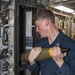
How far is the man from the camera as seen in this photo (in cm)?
143

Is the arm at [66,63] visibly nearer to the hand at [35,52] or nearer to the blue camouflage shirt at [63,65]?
the blue camouflage shirt at [63,65]

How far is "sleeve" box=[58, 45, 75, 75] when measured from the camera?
1422 millimetres

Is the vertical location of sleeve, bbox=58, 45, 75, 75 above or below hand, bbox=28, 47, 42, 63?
below

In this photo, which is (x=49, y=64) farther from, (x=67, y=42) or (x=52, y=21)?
(x=52, y=21)

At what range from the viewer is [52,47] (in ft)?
4.61

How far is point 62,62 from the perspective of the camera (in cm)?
144

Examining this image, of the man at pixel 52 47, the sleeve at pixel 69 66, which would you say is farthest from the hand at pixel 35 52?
the sleeve at pixel 69 66

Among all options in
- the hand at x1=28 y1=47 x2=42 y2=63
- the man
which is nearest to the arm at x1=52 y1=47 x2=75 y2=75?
the man

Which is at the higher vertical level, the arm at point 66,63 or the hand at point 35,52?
the hand at point 35,52

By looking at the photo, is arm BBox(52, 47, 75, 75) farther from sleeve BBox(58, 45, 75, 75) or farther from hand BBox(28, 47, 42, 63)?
hand BBox(28, 47, 42, 63)

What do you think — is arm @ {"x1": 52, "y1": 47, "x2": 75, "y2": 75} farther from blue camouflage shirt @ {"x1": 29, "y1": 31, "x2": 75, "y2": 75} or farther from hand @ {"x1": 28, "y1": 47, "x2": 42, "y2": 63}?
hand @ {"x1": 28, "y1": 47, "x2": 42, "y2": 63}

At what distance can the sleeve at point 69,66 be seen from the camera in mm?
1422

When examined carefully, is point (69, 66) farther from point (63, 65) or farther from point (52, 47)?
point (52, 47)

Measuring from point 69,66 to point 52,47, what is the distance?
25 centimetres
